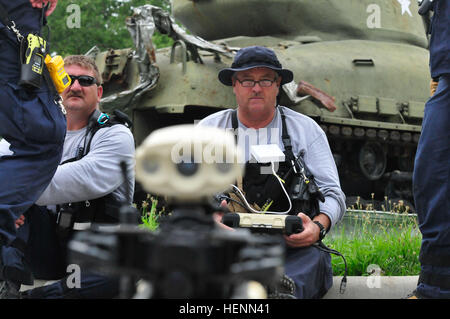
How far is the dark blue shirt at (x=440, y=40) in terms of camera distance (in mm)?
3230

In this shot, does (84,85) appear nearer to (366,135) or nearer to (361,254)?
(361,254)

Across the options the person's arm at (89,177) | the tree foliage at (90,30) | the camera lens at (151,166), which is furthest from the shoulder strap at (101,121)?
the tree foliage at (90,30)

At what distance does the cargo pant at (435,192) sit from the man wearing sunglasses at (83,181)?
4.45 feet

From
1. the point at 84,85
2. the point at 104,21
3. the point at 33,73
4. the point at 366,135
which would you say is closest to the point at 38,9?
the point at 33,73

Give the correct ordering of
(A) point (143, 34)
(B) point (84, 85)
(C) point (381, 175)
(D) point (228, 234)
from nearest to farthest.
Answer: (D) point (228, 234)
(B) point (84, 85)
(A) point (143, 34)
(C) point (381, 175)

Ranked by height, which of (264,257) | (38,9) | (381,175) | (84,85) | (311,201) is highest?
(38,9)

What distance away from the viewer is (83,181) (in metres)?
3.66

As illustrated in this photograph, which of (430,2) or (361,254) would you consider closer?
(430,2)

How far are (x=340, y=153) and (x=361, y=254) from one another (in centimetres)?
581

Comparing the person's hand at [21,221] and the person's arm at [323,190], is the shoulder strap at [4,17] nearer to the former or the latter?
the person's hand at [21,221]

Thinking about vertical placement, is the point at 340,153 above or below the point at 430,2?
below

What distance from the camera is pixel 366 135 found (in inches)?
404

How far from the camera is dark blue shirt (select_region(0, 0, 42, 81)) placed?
10.7 feet

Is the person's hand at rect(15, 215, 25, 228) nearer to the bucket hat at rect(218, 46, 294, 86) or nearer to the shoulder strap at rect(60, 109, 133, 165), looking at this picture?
the shoulder strap at rect(60, 109, 133, 165)
